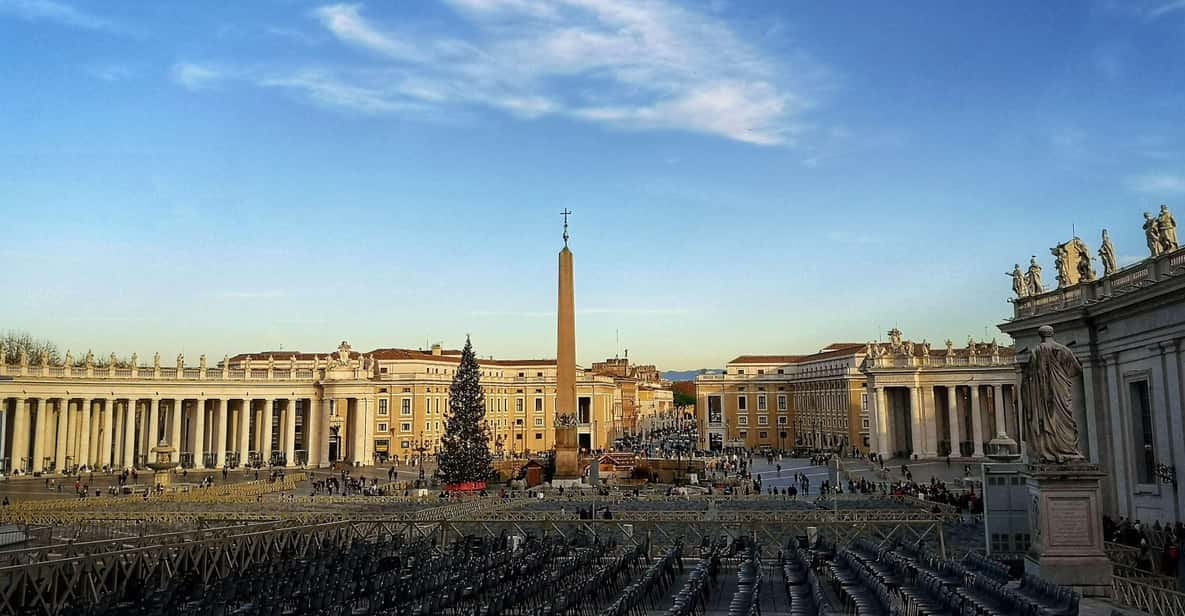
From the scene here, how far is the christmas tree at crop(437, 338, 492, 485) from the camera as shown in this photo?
4934cm

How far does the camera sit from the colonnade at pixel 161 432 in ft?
195

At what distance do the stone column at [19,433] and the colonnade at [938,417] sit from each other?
63.1 metres

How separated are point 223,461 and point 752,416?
188 ft

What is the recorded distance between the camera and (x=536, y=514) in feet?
85.4

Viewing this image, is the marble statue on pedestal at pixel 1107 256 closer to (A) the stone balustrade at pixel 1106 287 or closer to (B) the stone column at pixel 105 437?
(A) the stone balustrade at pixel 1106 287

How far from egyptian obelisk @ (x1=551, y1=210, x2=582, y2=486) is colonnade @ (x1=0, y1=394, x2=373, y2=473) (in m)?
31.1

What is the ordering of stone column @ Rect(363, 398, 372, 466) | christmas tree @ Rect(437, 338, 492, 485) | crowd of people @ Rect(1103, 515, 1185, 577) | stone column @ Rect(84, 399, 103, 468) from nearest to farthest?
crowd of people @ Rect(1103, 515, 1185, 577) < christmas tree @ Rect(437, 338, 492, 485) < stone column @ Rect(84, 399, 103, 468) < stone column @ Rect(363, 398, 372, 466)

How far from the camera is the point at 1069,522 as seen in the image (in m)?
13.2

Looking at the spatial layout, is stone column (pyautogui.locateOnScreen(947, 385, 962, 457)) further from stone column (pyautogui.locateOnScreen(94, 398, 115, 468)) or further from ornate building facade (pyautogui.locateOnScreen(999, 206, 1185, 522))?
stone column (pyautogui.locateOnScreen(94, 398, 115, 468))

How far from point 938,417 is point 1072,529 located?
6459 cm

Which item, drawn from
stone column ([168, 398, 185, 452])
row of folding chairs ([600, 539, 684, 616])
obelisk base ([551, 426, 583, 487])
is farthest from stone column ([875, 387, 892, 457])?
stone column ([168, 398, 185, 452])

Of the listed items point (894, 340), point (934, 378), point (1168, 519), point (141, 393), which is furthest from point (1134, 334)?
point (141, 393)

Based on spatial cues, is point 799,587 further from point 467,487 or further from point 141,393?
point 141,393

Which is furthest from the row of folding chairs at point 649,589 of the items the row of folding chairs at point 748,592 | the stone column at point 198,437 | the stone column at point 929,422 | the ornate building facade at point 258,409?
the stone column at point 198,437
